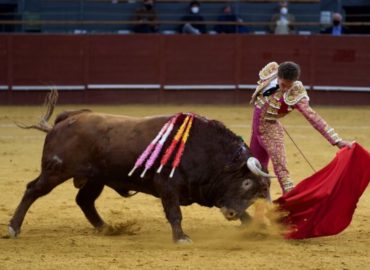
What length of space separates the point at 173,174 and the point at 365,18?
11116 mm

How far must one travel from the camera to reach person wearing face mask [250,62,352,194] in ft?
19.2

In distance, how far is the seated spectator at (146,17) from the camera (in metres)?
15.0

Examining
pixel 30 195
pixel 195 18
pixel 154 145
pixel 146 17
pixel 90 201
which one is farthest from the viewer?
pixel 195 18

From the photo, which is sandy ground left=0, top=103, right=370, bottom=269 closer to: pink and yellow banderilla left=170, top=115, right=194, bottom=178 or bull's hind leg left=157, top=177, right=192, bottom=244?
bull's hind leg left=157, top=177, right=192, bottom=244

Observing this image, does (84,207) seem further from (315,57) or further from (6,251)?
(315,57)

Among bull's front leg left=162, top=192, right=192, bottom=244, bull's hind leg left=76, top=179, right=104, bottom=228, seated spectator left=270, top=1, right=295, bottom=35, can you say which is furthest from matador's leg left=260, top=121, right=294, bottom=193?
seated spectator left=270, top=1, right=295, bottom=35

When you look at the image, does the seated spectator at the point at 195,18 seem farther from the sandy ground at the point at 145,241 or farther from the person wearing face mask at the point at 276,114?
the person wearing face mask at the point at 276,114

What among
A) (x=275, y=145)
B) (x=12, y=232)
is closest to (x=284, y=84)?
(x=275, y=145)

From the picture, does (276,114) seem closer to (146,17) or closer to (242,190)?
(242,190)

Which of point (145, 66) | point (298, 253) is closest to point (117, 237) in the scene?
point (298, 253)

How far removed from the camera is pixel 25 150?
33.4 ft

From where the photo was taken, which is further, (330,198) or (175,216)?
(330,198)

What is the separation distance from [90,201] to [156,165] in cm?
81

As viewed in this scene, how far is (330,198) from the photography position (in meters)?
5.87
